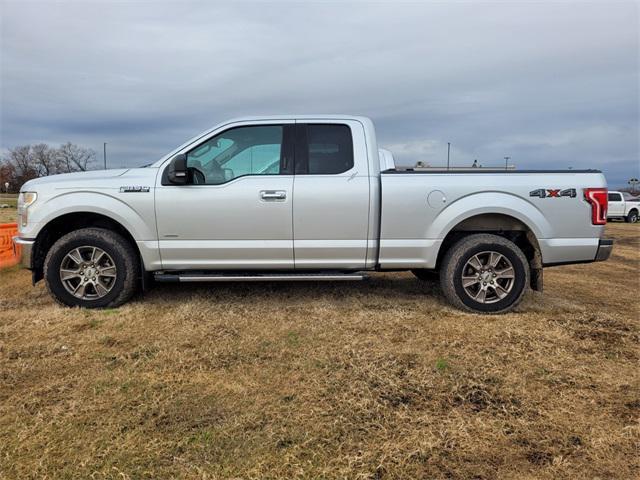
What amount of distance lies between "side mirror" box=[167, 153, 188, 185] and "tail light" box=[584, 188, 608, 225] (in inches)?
159

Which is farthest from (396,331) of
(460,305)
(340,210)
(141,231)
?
(141,231)

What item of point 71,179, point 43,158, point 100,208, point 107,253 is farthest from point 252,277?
point 43,158

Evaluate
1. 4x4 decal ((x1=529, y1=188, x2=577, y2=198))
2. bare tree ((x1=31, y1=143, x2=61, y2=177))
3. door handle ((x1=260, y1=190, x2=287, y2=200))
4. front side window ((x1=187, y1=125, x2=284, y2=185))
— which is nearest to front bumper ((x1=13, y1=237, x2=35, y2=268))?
front side window ((x1=187, y1=125, x2=284, y2=185))

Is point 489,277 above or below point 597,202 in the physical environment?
below

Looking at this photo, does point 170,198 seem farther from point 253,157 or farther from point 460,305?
point 460,305

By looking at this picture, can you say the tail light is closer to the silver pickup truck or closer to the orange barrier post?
the silver pickup truck

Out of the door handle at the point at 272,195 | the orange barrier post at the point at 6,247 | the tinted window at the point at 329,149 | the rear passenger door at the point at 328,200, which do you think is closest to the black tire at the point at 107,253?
the door handle at the point at 272,195

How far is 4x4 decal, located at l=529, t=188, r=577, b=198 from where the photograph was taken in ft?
14.1

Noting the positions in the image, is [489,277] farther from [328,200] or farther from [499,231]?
[328,200]

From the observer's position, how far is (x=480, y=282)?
442 cm

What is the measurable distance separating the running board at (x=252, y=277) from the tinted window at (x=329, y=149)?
1088 millimetres

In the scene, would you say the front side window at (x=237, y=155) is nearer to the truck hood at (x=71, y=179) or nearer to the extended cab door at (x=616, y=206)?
the truck hood at (x=71, y=179)

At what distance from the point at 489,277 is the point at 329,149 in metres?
2.14

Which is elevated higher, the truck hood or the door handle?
the truck hood
